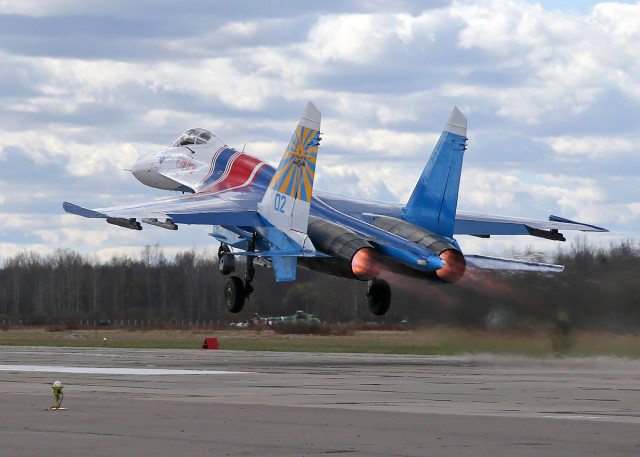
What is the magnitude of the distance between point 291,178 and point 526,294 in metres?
7.49

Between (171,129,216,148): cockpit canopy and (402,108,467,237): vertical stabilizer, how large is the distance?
9.70m

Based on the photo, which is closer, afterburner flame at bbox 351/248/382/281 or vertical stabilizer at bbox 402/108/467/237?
afterburner flame at bbox 351/248/382/281

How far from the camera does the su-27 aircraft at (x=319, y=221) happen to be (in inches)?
1141

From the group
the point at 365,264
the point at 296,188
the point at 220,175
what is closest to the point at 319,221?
the point at 296,188

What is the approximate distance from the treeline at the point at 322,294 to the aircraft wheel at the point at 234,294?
10.2ft

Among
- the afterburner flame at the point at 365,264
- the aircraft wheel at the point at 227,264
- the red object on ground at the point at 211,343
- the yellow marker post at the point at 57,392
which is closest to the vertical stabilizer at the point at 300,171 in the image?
the afterburner flame at the point at 365,264

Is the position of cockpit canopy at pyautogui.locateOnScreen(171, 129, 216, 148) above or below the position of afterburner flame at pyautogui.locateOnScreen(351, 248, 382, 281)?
above

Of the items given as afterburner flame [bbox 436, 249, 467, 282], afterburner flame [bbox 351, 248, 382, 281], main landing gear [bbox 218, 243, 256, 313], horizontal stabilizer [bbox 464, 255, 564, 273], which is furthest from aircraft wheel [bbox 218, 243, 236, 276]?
horizontal stabilizer [bbox 464, 255, 564, 273]

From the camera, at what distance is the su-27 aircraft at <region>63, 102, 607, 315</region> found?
29.0m

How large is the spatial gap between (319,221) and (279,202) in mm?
1326

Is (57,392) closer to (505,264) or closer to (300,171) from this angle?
(300,171)

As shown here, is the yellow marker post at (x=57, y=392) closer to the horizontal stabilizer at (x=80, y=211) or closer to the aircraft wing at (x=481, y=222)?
the horizontal stabilizer at (x=80, y=211)

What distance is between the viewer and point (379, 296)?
3092 centimetres

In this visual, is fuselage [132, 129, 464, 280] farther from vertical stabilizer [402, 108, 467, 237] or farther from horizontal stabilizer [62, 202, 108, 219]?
horizontal stabilizer [62, 202, 108, 219]
